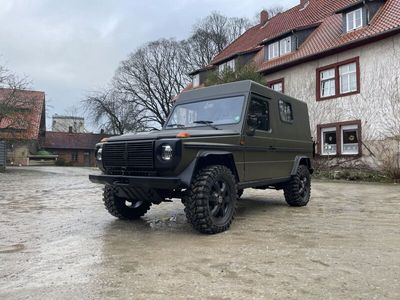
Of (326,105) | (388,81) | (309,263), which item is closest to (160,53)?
(326,105)

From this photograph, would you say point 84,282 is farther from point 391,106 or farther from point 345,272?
point 391,106

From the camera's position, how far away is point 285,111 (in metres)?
8.09

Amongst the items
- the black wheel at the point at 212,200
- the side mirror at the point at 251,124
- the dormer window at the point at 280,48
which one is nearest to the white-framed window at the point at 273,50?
the dormer window at the point at 280,48

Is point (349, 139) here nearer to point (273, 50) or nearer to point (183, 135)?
point (273, 50)

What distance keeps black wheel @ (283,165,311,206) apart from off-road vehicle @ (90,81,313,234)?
0.02m

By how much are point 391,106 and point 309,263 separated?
15617 mm

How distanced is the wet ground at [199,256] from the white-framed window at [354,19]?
49.0 ft

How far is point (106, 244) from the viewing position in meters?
5.21

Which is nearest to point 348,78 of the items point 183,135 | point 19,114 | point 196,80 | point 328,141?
point 328,141

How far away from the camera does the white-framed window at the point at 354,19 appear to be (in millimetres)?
20141

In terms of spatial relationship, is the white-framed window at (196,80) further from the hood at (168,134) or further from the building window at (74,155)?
the building window at (74,155)

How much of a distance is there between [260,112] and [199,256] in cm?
325

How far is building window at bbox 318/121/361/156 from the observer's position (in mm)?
19478

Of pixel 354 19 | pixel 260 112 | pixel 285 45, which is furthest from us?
pixel 285 45
